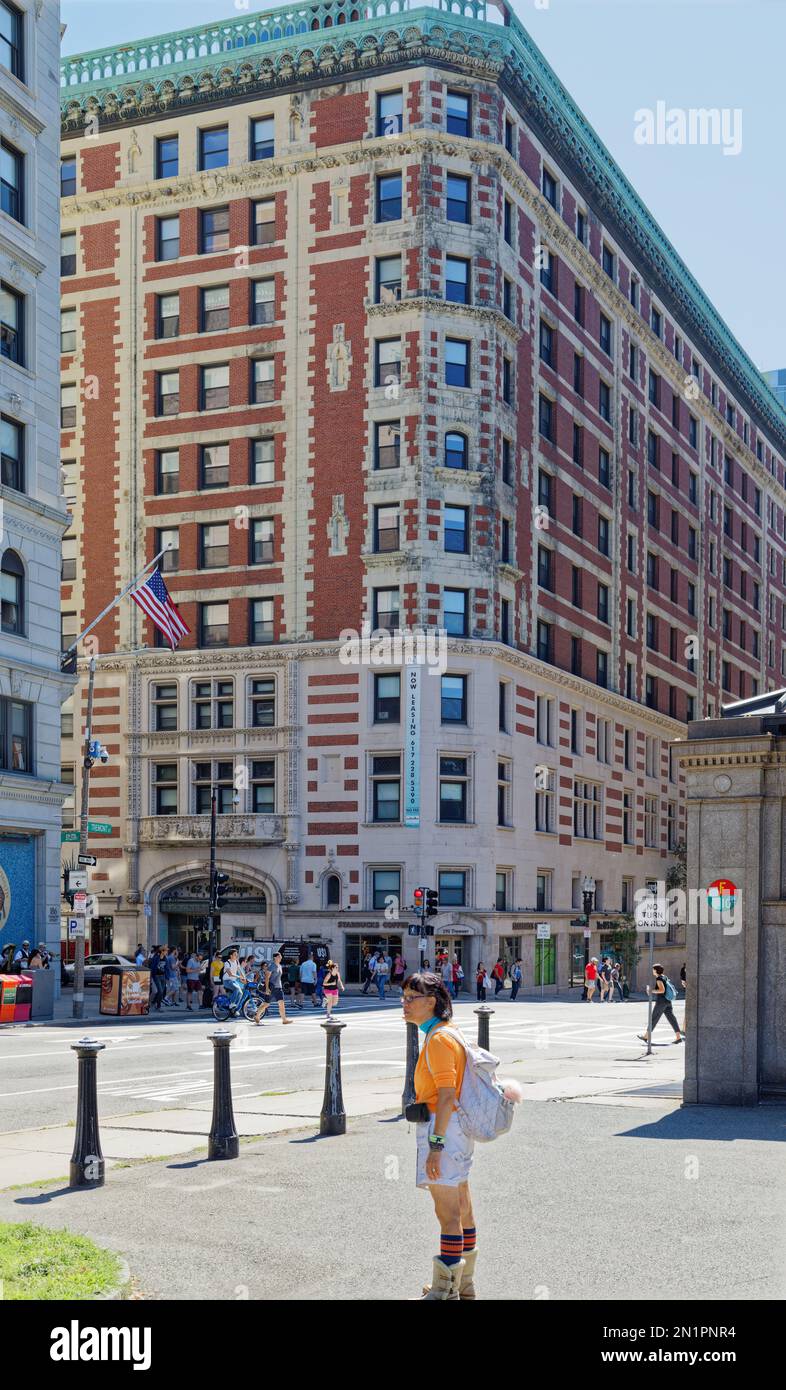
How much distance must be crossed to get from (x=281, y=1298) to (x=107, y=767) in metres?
52.3

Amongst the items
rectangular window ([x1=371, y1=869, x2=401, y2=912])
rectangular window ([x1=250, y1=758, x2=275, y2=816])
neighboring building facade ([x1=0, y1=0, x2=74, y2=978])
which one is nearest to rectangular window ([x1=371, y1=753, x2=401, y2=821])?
rectangular window ([x1=371, y1=869, x2=401, y2=912])

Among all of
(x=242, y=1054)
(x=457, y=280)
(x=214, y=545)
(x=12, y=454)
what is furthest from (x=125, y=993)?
(x=457, y=280)

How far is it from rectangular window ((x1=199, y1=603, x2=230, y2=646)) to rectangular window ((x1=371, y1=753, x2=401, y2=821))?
Result: 8407 millimetres

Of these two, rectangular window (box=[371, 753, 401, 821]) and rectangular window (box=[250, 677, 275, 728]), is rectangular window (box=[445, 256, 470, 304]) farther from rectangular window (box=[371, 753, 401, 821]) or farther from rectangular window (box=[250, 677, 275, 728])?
rectangular window (box=[371, 753, 401, 821])

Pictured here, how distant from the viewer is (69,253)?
6322 cm

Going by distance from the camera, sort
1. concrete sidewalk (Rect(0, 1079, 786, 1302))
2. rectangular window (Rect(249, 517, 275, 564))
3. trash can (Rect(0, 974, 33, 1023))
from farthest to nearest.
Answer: rectangular window (Rect(249, 517, 275, 564)) → trash can (Rect(0, 974, 33, 1023)) → concrete sidewalk (Rect(0, 1079, 786, 1302))

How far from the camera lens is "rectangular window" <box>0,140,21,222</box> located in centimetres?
3962

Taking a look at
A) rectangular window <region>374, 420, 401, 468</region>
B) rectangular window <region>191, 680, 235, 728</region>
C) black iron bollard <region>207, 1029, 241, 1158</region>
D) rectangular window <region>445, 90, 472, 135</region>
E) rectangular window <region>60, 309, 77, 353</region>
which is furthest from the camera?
rectangular window <region>60, 309, 77, 353</region>

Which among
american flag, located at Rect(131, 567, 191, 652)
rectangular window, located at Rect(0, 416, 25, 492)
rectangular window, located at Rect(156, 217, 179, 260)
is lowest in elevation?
american flag, located at Rect(131, 567, 191, 652)

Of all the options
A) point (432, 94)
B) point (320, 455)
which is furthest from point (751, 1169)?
point (432, 94)

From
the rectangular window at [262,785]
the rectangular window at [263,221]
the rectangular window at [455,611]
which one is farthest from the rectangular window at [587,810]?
the rectangular window at [263,221]

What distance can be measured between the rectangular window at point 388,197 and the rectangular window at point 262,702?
727 inches
